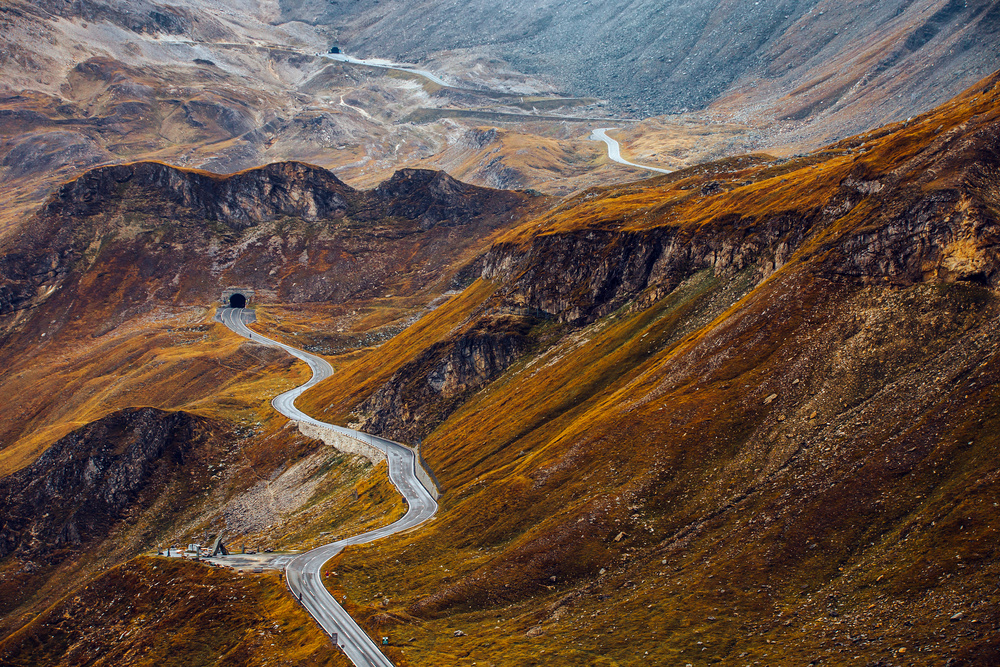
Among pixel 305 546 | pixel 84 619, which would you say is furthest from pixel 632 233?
pixel 84 619

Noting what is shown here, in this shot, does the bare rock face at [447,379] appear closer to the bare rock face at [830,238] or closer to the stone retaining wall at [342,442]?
the stone retaining wall at [342,442]

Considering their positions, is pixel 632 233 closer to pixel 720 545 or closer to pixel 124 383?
pixel 720 545

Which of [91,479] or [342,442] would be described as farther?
[91,479]

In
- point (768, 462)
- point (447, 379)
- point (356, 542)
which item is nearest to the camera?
point (768, 462)

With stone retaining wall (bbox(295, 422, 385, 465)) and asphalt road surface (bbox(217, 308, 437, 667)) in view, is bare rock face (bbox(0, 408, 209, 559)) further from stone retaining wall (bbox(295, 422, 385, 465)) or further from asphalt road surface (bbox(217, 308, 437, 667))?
asphalt road surface (bbox(217, 308, 437, 667))

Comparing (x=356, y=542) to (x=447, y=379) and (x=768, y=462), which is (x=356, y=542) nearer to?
(x=447, y=379)

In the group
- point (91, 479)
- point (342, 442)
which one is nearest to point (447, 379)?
point (342, 442)
